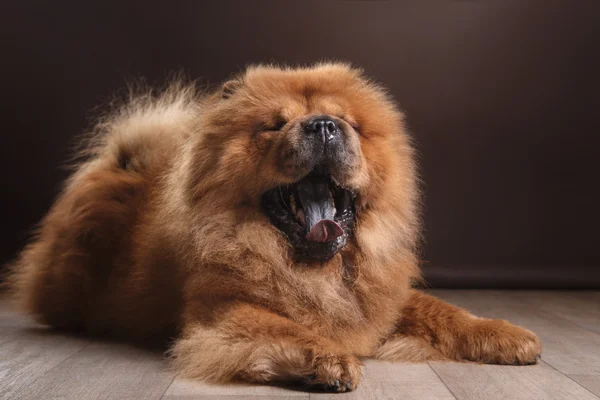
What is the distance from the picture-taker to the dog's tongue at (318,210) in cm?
227

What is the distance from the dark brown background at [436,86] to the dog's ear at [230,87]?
1.52 meters

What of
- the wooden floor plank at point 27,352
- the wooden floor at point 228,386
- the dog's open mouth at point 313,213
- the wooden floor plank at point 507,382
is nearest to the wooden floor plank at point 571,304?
the wooden floor at point 228,386

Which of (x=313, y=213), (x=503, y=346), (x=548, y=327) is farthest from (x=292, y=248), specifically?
(x=548, y=327)

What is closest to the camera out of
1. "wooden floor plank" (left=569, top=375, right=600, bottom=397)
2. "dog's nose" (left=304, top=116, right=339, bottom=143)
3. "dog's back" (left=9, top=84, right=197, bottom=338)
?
"wooden floor plank" (left=569, top=375, right=600, bottom=397)

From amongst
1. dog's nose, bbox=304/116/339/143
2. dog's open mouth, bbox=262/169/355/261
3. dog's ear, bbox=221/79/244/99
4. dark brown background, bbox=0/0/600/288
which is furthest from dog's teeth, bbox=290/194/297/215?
dark brown background, bbox=0/0/600/288

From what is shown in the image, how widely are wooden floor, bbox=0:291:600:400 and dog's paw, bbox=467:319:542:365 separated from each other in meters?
0.04

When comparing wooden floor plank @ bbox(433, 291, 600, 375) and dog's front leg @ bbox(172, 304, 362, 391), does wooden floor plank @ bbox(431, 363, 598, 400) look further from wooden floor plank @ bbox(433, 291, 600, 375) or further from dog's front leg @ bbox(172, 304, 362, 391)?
dog's front leg @ bbox(172, 304, 362, 391)

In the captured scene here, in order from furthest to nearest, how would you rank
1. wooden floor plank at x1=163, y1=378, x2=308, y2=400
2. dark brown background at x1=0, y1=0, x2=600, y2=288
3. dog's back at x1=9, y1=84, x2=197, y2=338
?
dark brown background at x1=0, y1=0, x2=600, y2=288 → dog's back at x1=9, y1=84, x2=197, y2=338 → wooden floor plank at x1=163, y1=378, x2=308, y2=400

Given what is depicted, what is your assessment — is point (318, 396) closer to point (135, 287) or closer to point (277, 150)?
point (277, 150)

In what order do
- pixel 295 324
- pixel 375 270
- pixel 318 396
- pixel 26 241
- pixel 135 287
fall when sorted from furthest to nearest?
pixel 26 241
pixel 135 287
pixel 375 270
pixel 295 324
pixel 318 396

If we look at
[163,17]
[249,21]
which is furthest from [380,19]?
[163,17]

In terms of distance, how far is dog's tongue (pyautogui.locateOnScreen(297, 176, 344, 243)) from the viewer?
227 cm

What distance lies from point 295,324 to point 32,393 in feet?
2.23

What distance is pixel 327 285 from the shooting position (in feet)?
7.49
